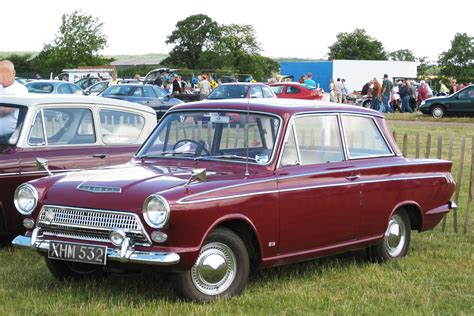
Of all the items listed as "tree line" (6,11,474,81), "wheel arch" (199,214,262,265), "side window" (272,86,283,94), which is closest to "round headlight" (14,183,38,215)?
"wheel arch" (199,214,262,265)

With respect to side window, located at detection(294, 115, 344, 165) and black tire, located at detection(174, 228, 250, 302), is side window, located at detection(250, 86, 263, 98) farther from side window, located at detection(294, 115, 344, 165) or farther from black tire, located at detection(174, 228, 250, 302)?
black tire, located at detection(174, 228, 250, 302)

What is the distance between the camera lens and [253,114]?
6.93 meters

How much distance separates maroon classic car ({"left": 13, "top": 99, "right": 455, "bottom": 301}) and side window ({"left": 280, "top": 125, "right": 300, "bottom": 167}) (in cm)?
2

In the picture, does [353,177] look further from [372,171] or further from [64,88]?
[64,88]

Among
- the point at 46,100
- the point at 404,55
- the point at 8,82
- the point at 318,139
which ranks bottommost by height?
the point at 404,55

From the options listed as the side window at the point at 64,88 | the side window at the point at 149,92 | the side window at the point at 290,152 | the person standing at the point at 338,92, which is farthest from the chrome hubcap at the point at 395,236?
the person standing at the point at 338,92

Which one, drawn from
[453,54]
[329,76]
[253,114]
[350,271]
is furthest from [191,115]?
[453,54]

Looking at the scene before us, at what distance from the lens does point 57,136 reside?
857 cm

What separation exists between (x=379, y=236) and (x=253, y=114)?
5.55 ft

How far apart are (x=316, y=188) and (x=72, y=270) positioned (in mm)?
2138

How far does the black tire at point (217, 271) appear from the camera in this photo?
19.4 ft

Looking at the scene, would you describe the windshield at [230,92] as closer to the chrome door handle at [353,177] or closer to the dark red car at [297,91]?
the dark red car at [297,91]

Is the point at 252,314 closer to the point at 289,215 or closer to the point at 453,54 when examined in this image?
the point at 289,215

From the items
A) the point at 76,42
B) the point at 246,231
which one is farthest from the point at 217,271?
the point at 76,42
